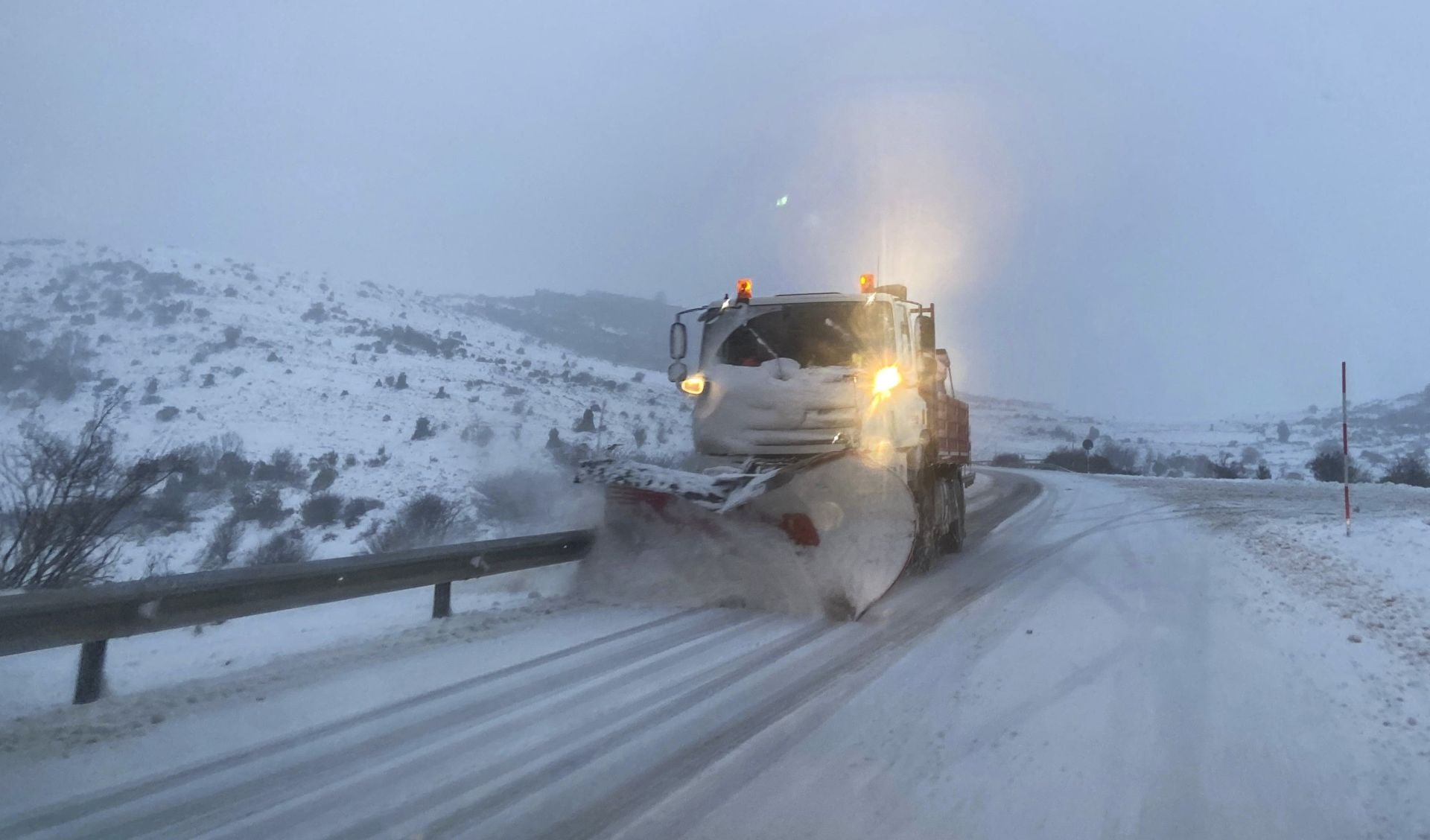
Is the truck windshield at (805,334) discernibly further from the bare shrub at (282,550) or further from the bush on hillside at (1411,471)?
the bush on hillside at (1411,471)

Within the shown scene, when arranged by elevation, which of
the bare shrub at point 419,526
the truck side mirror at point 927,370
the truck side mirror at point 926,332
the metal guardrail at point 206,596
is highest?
the truck side mirror at point 926,332

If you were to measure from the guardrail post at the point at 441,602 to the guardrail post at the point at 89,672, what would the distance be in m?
2.71

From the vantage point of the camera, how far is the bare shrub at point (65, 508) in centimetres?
852

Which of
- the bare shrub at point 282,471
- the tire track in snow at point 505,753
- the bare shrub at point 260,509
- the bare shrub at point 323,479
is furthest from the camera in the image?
the bare shrub at point 323,479

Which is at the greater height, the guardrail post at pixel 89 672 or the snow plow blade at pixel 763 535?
the snow plow blade at pixel 763 535

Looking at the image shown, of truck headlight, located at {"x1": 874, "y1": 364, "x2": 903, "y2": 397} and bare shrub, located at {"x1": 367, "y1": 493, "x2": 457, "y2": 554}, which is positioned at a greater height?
truck headlight, located at {"x1": 874, "y1": 364, "x2": 903, "y2": 397}

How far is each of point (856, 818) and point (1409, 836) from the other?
6.67 ft

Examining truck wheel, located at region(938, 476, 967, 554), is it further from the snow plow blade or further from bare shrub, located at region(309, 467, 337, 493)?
bare shrub, located at region(309, 467, 337, 493)

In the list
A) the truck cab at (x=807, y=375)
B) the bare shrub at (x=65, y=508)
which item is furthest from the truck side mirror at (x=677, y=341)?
the bare shrub at (x=65, y=508)

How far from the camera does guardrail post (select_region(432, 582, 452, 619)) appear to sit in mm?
7641

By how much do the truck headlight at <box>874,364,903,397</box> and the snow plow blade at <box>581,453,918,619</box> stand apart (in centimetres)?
102

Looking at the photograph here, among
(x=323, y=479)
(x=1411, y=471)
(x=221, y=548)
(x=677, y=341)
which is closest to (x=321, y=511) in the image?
(x=323, y=479)

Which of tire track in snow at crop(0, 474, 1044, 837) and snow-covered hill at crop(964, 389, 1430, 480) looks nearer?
tire track in snow at crop(0, 474, 1044, 837)

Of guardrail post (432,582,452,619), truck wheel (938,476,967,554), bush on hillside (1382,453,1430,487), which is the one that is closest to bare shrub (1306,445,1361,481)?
bush on hillside (1382,453,1430,487)
